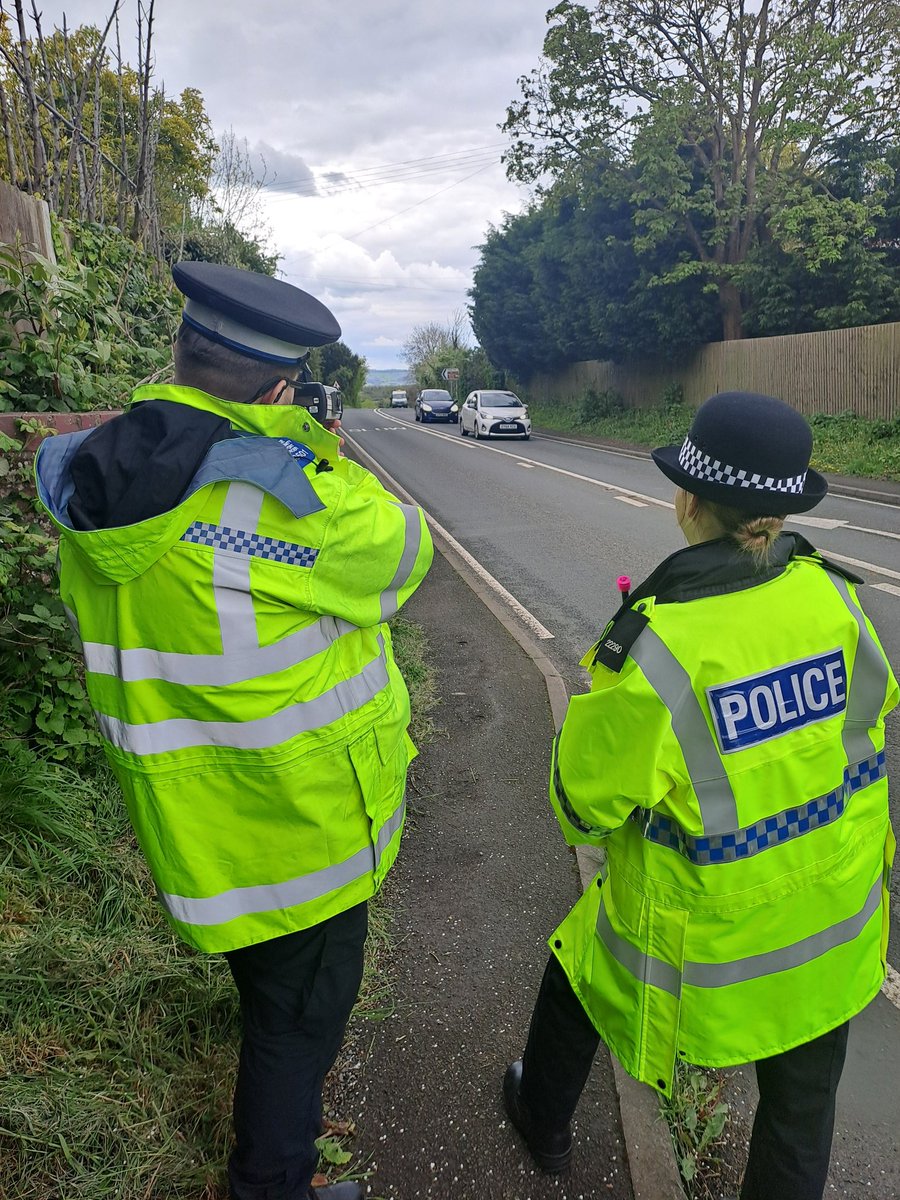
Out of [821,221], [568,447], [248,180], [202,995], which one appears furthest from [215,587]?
[568,447]

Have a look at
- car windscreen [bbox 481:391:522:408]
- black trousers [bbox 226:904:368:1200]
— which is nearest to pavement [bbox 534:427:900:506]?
black trousers [bbox 226:904:368:1200]

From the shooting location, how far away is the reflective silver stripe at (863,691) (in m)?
1.51

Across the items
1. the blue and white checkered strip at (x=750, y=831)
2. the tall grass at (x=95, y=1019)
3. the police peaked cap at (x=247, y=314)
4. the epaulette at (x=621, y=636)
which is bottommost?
the tall grass at (x=95, y=1019)

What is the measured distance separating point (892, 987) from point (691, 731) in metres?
1.83

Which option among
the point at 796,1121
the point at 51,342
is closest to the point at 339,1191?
the point at 796,1121

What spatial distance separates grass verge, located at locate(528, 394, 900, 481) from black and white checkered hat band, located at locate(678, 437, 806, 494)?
845 cm

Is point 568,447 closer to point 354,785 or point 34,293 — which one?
point 34,293

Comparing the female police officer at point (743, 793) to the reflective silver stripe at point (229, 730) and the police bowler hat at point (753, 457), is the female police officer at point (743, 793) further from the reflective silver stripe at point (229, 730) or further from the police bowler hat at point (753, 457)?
the reflective silver stripe at point (229, 730)

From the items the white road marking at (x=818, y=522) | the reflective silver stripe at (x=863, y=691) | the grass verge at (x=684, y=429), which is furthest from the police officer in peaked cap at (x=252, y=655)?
the white road marking at (x=818, y=522)

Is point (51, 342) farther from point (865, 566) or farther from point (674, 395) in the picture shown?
point (674, 395)

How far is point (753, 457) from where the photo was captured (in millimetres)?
1469

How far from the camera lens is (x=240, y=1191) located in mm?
1620

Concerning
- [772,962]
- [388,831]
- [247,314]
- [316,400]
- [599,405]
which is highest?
[599,405]

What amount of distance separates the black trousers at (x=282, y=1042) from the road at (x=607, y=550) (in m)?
1.33
